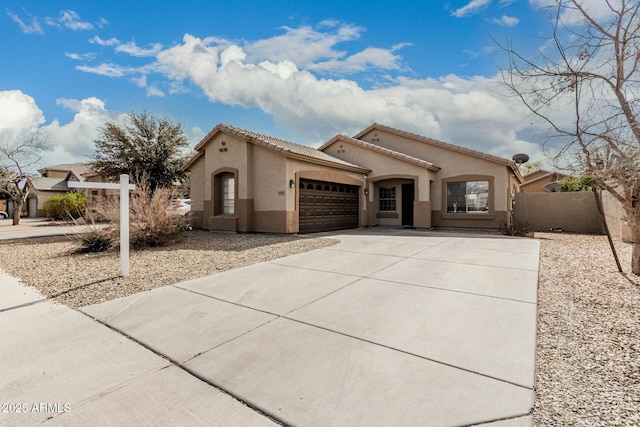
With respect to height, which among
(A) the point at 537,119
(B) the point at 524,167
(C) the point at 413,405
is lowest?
(C) the point at 413,405

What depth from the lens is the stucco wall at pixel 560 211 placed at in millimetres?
16797

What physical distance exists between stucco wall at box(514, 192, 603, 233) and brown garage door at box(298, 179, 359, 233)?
1000 centimetres

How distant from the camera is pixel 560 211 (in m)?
17.7

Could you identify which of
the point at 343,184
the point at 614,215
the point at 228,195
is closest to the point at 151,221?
the point at 228,195

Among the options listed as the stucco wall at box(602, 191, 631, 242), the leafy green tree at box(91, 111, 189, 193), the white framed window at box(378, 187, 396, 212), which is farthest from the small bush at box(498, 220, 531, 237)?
the leafy green tree at box(91, 111, 189, 193)

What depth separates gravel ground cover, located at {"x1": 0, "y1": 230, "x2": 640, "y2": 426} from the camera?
2.70 m

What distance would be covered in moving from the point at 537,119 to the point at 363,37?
25.0 ft

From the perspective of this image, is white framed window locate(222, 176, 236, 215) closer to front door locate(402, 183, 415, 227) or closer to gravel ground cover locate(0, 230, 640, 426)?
gravel ground cover locate(0, 230, 640, 426)

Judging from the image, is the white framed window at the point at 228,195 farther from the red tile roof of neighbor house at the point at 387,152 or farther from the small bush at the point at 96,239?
the red tile roof of neighbor house at the point at 387,152

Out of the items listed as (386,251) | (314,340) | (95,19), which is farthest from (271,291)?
(95,19)

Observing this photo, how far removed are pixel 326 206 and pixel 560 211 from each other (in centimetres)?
1326

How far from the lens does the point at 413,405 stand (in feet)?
8.57

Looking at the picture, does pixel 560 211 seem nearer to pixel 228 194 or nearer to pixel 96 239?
pixel 228 194

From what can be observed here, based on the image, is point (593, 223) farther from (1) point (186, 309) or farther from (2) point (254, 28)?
(1) point (186, 309)
